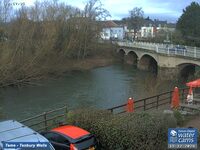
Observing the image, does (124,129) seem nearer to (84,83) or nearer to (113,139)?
(113,139)

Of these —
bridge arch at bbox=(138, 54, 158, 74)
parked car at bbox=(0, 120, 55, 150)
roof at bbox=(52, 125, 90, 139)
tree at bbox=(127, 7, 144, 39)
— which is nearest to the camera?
parked car at bbox=(0, 120, 55, 150)

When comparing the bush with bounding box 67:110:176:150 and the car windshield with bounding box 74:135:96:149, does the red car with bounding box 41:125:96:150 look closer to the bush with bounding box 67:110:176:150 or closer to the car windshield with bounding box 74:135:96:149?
the car windshield with bounding box 74:135:96:149

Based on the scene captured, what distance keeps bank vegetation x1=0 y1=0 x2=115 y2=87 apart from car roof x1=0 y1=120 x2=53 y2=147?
3289cm

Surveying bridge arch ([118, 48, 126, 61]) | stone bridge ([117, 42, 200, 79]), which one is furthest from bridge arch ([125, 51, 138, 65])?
stone bridge ([117, 42, 200, 79])

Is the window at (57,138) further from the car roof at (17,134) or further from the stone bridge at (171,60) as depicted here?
the stone bridge at (171,60)

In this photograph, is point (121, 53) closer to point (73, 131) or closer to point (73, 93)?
point (73, 93)

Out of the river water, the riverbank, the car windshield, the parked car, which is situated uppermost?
the parked car

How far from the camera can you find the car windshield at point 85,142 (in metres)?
11.8

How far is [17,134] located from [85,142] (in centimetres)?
224

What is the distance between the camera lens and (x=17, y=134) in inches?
421

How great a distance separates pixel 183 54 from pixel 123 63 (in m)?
30.4

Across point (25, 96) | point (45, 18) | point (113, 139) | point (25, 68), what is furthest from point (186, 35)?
point (113, 139)

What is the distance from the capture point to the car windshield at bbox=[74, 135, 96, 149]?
11820 millimetres

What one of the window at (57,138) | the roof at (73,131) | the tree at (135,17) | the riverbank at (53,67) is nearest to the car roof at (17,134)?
the window at (57,138)
